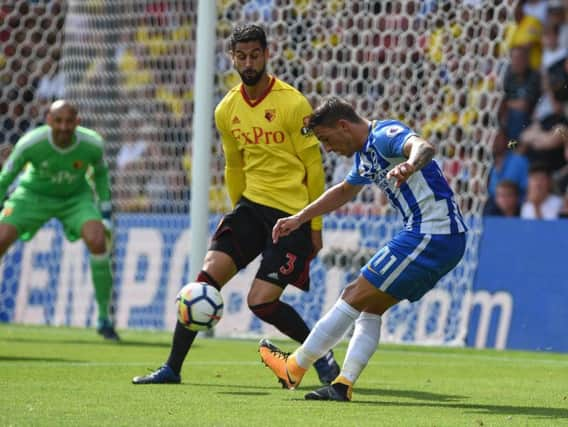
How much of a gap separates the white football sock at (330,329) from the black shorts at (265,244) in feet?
3.38

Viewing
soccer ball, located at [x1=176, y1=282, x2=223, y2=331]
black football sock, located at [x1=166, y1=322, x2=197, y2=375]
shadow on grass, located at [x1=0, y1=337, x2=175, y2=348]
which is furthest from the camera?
shadow on grass, located at [x1=0, y1=337, x2=175, y2=348]

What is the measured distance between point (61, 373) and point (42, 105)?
8138 millimetres

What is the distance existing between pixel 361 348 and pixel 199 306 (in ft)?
3.81

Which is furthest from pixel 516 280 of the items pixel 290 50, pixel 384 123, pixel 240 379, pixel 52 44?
pixel 52 44

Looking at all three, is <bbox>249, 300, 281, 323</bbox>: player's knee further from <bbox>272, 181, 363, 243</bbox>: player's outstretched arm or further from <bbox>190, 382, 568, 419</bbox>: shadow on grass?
<bbox>272, 181, 363, 243</bbox>: player's outstretched arm

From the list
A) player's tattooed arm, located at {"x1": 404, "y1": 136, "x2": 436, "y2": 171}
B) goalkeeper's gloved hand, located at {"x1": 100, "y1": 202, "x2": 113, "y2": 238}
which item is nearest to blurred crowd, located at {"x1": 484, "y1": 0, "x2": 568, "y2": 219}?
goalkeeper's gloved hand, located at {"x1": 100, "y1": 202, "x2": 113, "y2": 238}

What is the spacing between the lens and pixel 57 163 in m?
12.0

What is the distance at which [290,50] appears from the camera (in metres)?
13.1

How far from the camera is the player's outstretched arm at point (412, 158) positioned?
5.99m

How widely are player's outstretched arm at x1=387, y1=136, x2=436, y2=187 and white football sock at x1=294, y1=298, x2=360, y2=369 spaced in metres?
0.90

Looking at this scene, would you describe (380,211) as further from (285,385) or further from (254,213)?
(285,385)

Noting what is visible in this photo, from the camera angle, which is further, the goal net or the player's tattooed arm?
the goal net

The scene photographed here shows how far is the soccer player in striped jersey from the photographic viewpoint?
265 inches

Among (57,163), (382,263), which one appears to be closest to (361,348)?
(382,263)
